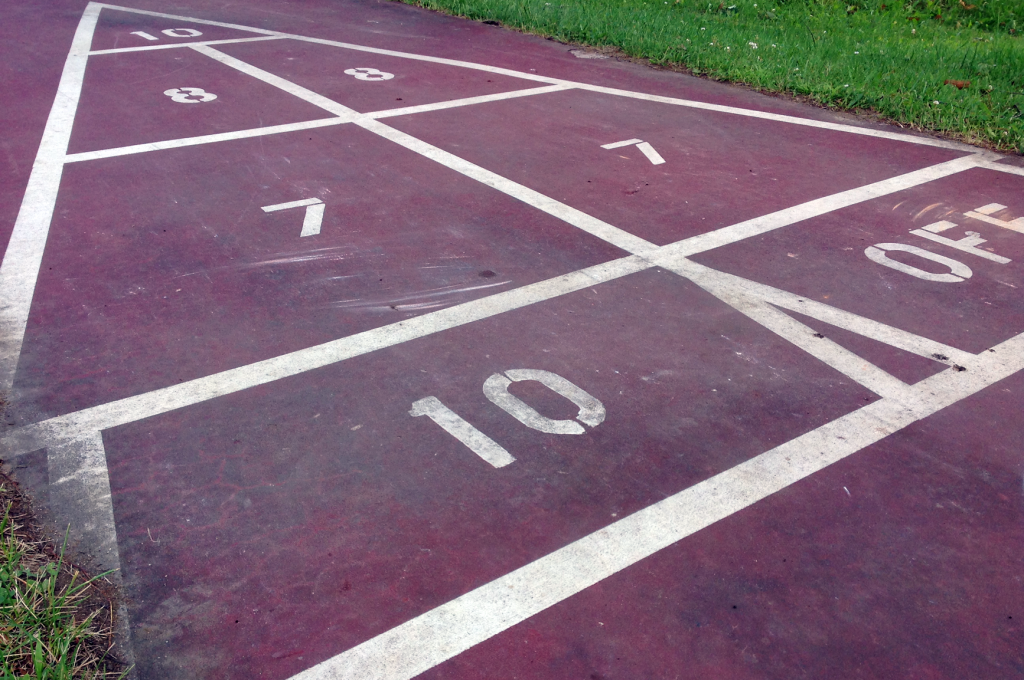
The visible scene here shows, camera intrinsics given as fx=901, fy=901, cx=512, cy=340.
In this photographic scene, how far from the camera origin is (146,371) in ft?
15.0

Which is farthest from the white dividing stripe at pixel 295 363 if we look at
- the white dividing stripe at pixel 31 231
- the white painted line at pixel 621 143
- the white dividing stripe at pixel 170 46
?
the white dividing stripe at pixel 170 46

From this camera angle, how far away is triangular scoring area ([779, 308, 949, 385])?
475 cm

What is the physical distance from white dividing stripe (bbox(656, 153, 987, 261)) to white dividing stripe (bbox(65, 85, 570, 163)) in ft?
12.0

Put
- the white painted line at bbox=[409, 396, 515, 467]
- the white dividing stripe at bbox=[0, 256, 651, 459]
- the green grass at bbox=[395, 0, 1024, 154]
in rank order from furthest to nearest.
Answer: the green grass at bbox=[395, 0, 1024, 154], the white dividing stripe at bbox=[0, 256, 651, 459], the white painted line at bbox=[409, 396, 515, 467]

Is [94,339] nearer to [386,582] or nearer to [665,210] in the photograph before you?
[386,582]

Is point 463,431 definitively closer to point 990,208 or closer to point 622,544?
point 622,544

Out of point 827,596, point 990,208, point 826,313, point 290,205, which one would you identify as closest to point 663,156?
point 990,208

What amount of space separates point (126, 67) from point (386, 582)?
28.6 feet

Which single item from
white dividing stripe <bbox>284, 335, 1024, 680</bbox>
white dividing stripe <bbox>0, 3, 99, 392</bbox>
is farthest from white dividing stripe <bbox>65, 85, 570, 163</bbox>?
white dividing stripe <bbox>284, 335, 1024, 680</bbox>

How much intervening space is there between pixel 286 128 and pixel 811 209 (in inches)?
180

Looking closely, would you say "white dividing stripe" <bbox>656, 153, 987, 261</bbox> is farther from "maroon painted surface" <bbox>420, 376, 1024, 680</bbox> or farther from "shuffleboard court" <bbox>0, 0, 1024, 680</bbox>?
"maroon painted surface" <bbox>420, 376, 1024, 680</bbox>

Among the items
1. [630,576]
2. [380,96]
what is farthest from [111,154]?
[630,576]

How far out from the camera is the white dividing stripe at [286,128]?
745 cm

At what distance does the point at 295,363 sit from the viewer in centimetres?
467
